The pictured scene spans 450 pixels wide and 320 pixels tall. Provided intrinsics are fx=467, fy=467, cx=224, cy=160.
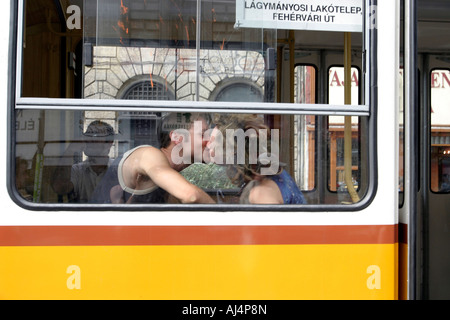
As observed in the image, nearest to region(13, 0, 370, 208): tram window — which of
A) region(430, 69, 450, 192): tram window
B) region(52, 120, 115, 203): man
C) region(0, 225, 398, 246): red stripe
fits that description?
region(52, 120, 115, 203): man

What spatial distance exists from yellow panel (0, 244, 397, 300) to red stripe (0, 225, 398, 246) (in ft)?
0.09

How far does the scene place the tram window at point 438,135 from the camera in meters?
4.19

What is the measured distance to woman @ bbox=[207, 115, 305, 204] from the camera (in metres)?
2.30

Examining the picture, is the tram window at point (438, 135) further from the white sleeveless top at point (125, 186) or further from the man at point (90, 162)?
the man at point (90, 162)

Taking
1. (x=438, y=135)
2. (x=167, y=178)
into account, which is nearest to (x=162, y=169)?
(x=167, y=178)

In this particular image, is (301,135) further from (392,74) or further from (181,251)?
(181,251)

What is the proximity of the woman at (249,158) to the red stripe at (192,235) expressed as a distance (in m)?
0.20

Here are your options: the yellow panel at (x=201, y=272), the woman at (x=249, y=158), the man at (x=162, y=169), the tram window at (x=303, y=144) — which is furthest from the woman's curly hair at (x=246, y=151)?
the yellow panel at (x=201, y=272)

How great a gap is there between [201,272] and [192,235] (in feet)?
0.57

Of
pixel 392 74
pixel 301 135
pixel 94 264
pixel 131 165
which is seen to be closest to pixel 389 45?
pixel 392 74

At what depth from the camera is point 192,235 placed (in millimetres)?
2133

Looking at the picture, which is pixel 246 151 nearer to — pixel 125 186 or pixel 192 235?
pixel 192 235

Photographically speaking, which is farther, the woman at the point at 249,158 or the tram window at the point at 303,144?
the tram window at the point at 303,144

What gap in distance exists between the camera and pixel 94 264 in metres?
2.12
